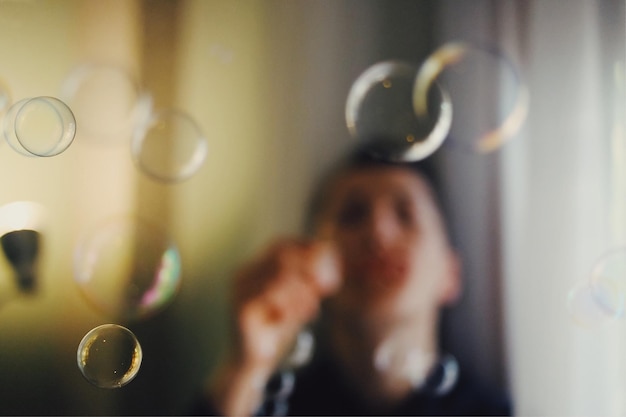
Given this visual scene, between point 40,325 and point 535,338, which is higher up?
point 40,325

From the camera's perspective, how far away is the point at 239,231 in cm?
130

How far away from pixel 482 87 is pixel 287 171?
1.37ft

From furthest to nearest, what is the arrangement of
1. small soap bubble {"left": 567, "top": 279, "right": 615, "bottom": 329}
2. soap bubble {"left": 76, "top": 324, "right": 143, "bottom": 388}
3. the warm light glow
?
the warm light glow, small soap bubble {"left": 567, "top": 279, "right": 615, "bottom": 329}, soap bubble {"left": 76, "top": 324, "right": 143, "bottom": 388}

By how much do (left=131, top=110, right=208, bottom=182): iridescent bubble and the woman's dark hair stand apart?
0.24 metres

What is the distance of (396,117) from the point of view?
3.63 feet

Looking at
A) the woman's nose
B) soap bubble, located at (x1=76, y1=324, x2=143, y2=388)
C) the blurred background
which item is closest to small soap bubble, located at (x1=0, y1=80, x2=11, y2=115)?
the blurred background

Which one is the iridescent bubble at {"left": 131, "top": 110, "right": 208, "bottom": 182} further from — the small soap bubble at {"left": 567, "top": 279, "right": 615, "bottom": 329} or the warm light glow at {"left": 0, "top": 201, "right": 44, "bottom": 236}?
the small soap bubble at {"left": 567, "top": 279, "right": 615, "bottom": 329}

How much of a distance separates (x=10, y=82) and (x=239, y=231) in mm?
519

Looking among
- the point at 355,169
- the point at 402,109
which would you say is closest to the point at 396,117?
the point at 402,109

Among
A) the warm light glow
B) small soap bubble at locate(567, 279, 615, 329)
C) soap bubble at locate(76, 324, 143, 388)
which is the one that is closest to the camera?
soap bubble at locate(76, 324, 143, 388)

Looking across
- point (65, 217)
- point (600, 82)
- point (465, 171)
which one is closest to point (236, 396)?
point (65, 217)

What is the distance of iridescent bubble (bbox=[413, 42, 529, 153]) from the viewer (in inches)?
47.8

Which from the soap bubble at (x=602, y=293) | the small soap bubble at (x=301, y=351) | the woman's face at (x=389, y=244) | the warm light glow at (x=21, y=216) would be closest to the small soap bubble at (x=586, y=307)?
the soap bubble at (x=602, y=293)

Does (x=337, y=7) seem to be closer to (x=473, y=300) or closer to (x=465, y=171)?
(x=465, y=171)
